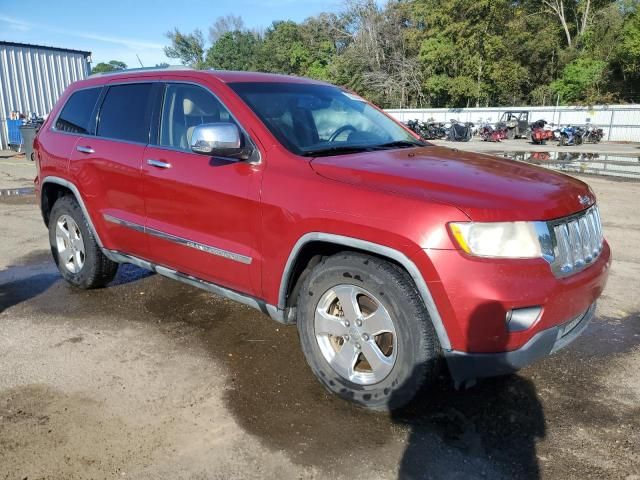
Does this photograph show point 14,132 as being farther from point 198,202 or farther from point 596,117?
point 596,117

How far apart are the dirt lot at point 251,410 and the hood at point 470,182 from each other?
108 centimetres

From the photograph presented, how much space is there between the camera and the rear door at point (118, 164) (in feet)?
13.4

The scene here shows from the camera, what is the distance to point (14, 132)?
753 inches

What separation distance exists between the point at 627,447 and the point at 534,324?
2.71ft

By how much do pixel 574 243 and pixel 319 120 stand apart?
6.08 feet

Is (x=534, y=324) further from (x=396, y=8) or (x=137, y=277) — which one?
(x=396, y=8)

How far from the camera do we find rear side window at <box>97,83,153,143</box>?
4.11 m

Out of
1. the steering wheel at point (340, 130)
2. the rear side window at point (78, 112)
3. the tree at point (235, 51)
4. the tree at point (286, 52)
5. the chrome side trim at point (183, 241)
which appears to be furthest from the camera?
the tree at point (235, 51)

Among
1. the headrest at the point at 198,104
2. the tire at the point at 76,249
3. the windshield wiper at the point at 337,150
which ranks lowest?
the tire at the point at 76,249

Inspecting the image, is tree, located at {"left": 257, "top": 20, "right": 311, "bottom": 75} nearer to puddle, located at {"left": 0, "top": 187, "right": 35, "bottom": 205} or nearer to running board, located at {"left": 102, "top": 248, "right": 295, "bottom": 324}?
puddle, located at {"left": 0, "top": 187, "right": 35, "bottom": 205}

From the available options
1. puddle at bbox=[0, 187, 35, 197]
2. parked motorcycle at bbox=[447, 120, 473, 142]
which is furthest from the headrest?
parked motorcycle at bbox=[447, 120, 473, 142]

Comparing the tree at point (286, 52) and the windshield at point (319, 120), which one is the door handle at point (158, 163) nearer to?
the windshield at point (319, 120)

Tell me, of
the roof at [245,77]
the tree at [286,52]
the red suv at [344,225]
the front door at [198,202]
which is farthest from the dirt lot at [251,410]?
the tree at [286,52]

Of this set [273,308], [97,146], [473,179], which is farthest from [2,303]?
[473,179]
